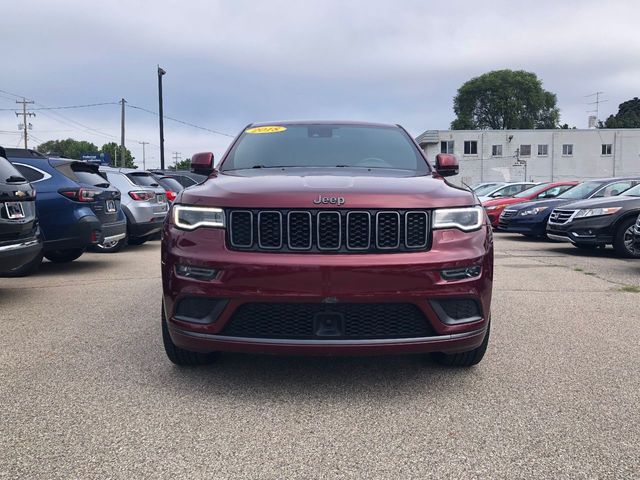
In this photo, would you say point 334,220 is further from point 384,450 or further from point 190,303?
point 384,450

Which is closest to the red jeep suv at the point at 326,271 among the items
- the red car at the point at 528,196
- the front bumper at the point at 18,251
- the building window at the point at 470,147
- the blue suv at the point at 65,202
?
the front bumper at the point at 18,251

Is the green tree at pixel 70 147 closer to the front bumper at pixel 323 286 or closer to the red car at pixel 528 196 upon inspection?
the red car at pixel 528 196

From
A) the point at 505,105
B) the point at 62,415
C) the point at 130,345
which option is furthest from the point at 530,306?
the point at 505,105

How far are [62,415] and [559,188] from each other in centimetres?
1464

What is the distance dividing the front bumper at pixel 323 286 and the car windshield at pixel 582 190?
34.2ft

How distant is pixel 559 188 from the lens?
15.3 meters

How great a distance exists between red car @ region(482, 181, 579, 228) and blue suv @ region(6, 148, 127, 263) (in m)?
10.5

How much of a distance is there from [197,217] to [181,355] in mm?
919

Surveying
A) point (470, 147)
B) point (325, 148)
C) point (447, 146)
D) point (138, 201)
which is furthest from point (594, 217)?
point (470, 147)

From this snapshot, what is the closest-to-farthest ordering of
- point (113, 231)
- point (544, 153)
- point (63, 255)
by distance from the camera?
point (113, 231), point (63, 255), point (544, 153)

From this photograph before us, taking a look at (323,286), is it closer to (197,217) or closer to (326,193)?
(326,193)

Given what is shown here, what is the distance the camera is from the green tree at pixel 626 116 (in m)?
85.4

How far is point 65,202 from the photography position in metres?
7.24

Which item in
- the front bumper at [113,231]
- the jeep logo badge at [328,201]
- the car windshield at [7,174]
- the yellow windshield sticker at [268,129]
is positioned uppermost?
the yellow windshield sticker at [268,129]
